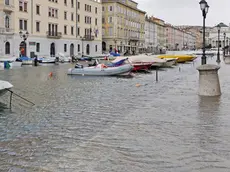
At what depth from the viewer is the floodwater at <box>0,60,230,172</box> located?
20.2 ft

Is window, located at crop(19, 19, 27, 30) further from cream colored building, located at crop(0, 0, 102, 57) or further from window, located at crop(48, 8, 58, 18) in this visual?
window, located at crop(48, 8, 58, 18)

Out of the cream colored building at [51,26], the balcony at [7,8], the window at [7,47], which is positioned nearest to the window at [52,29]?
the cream colored building at [51,26]

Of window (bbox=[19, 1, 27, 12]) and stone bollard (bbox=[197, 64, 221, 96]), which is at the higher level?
window (bbox=[19, 1, 27, 12])

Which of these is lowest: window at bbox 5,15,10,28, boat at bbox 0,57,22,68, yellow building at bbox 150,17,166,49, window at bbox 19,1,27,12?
boat at bbox 0,57,22,68

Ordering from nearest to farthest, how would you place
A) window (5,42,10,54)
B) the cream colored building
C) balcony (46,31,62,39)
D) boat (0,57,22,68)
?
boat (0,57,22,68)
window (5,42,10,54)
the cream colored building
balcony (46,31,62,39)

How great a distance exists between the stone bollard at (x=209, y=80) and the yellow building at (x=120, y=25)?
87.0 metres

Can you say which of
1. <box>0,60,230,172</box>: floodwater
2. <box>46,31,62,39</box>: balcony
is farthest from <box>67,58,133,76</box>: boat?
<box>46,31,62,39</box>: balcony

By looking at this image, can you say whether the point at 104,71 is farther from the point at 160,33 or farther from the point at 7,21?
the point at 160,33

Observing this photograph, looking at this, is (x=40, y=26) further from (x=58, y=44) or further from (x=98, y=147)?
(x=98, y=147)

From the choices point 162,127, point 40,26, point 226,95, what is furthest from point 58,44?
point 162,127

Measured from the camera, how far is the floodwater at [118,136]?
6156 mm

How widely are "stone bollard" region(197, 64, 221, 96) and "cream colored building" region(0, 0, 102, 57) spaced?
48.6 metres

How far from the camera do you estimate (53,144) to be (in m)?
7.59

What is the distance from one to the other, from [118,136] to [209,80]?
7183 mm
